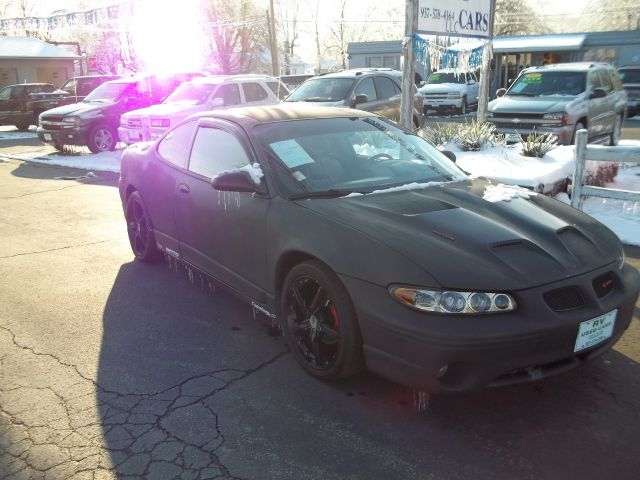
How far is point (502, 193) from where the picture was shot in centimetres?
383

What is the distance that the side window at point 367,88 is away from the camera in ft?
40.7

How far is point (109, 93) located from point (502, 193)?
14.2 metres

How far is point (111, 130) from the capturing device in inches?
595

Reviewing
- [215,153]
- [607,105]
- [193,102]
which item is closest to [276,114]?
[215,153]

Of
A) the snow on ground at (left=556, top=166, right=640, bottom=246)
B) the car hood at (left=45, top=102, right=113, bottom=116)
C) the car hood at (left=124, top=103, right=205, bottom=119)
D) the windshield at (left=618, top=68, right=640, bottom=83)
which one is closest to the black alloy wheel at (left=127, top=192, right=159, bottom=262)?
the snow on ground at (left=556, top=166, right=640, bottom=246)

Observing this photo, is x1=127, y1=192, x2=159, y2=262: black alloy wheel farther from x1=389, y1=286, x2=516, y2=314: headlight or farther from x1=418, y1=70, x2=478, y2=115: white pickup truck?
x1=418, y1=70, x2=478, y2=115: white pickup truck

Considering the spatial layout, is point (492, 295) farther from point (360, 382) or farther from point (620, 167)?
point (620, 167)

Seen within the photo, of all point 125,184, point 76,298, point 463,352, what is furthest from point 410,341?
point 125,184

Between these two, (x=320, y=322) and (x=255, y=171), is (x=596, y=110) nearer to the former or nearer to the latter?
(x=255, y=171)

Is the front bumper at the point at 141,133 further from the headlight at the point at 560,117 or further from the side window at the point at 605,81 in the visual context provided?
the side window at the point at 605,81

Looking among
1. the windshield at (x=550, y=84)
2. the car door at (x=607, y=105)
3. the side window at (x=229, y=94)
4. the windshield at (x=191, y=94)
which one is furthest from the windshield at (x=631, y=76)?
the windshield at (x=191, y=94)

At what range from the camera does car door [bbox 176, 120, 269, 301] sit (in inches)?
150

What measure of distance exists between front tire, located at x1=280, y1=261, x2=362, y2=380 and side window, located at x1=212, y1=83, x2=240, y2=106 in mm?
10228

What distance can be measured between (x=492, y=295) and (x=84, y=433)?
2.21 m
